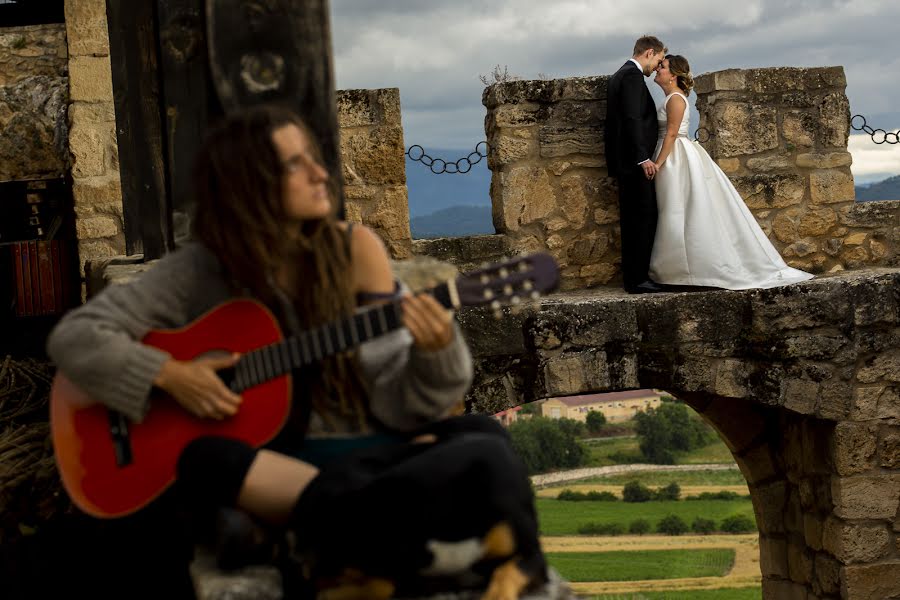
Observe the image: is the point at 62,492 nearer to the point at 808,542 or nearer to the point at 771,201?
the point at 808,542

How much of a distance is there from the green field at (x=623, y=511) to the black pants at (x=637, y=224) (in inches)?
235

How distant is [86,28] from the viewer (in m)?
6.49

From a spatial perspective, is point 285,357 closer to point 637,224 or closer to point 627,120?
point 627,120

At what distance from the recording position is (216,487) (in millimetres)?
2088

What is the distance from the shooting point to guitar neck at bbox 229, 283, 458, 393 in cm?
207

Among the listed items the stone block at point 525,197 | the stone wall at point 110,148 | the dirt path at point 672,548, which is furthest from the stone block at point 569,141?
the dirt path at point 672,548

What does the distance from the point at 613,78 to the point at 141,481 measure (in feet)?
16.3

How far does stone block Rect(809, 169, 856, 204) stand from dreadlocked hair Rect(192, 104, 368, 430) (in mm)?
5595

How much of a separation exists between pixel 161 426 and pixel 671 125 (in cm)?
508

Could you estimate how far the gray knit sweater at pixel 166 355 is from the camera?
217 centimetres

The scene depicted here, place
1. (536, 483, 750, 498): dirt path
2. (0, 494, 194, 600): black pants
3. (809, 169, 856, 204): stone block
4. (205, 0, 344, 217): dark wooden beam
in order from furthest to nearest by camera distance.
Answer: (536, 483, 750, 498): dirt path → (809, 169, 856, 204): stone block → (205, 0, 344, 217): dark wooden beam → (0, 494, 194, 600): black pants

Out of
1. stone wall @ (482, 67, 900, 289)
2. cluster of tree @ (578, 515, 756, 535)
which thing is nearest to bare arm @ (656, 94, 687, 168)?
stone wall @ (482, 67, 900, 289)

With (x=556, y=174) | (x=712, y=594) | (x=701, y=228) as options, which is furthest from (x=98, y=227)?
(x=712, y=594)

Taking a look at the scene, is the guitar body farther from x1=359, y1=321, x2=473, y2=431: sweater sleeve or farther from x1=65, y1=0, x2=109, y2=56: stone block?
x1=65, y1=0, x2=109, y2=56: stone block
